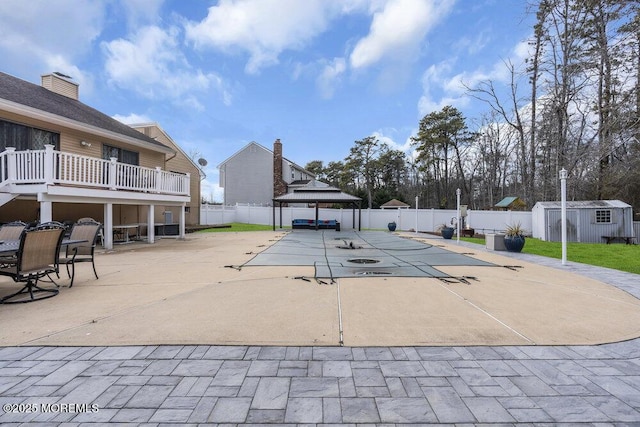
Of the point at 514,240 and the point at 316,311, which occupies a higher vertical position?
the point at 514,240

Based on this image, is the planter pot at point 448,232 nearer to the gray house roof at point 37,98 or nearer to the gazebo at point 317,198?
the gazebo at point 317,198

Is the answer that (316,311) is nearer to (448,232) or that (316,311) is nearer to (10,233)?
(10,233)

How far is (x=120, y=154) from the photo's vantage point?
13703mm

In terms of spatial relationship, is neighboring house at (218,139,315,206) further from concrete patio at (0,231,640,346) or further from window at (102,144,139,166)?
concrete patio at (0,231,640,346)

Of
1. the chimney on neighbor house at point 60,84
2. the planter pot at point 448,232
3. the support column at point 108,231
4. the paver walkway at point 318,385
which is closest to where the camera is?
the paver walkway at point 318,385

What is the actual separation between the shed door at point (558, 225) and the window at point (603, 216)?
101 cm

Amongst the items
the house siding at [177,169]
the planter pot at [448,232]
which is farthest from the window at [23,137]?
the planter pot at [448,232]

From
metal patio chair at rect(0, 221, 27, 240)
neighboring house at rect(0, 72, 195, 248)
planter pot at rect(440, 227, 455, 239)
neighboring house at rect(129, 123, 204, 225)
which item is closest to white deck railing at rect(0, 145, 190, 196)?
neighboring house at rect(0, 72, 195, 248)

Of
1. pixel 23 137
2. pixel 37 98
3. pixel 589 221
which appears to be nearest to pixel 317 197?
pixel 37 98

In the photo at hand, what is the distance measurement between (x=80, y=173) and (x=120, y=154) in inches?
196

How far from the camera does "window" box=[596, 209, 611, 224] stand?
16.3m

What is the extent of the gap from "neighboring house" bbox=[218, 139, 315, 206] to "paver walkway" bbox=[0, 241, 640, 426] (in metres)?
29.1

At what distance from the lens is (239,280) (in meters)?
5.68

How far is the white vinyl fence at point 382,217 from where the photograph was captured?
20.8m
